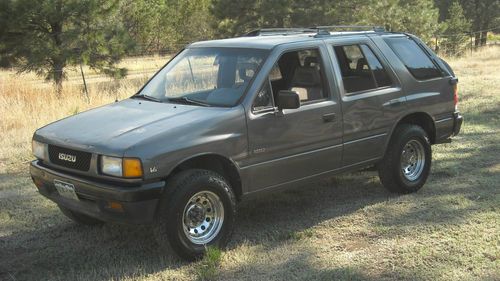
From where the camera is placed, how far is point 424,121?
6.23 metres

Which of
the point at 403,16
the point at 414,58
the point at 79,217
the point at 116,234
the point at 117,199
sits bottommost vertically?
the point at 116,234

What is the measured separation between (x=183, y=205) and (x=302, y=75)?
1.87 metres

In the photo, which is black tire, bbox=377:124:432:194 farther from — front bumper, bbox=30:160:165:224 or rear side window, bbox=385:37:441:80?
front bumper, bbox=30:160:165:224

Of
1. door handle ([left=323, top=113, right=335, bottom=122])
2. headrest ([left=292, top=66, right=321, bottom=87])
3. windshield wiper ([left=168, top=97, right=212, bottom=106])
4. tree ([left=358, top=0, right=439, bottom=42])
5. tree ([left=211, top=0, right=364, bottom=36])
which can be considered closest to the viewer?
windshield wiper ([left=168, top=97, right=212, bottom=106])

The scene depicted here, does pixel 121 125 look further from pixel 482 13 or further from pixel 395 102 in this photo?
pixel 482 13

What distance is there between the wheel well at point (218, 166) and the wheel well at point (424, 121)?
2.22 meters

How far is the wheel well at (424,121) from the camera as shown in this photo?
6.04 meters

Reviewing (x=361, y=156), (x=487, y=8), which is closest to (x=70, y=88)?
(x=361, y=156)

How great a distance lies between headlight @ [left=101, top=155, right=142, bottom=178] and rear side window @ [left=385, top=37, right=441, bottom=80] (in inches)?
127

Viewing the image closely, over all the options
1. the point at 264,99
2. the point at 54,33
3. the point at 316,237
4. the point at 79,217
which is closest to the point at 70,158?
the point at 79,217

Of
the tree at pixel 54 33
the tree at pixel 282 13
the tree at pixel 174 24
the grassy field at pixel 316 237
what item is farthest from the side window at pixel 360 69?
the tree at pixel 174 24

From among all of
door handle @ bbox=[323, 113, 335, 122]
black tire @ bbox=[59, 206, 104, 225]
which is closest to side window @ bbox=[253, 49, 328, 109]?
door handle @ bbox=[323, 113, 335, 122]

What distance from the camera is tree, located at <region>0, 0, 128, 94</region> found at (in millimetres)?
15359

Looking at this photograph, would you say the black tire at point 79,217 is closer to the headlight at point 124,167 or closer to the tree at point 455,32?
the headlight at point 124,167
